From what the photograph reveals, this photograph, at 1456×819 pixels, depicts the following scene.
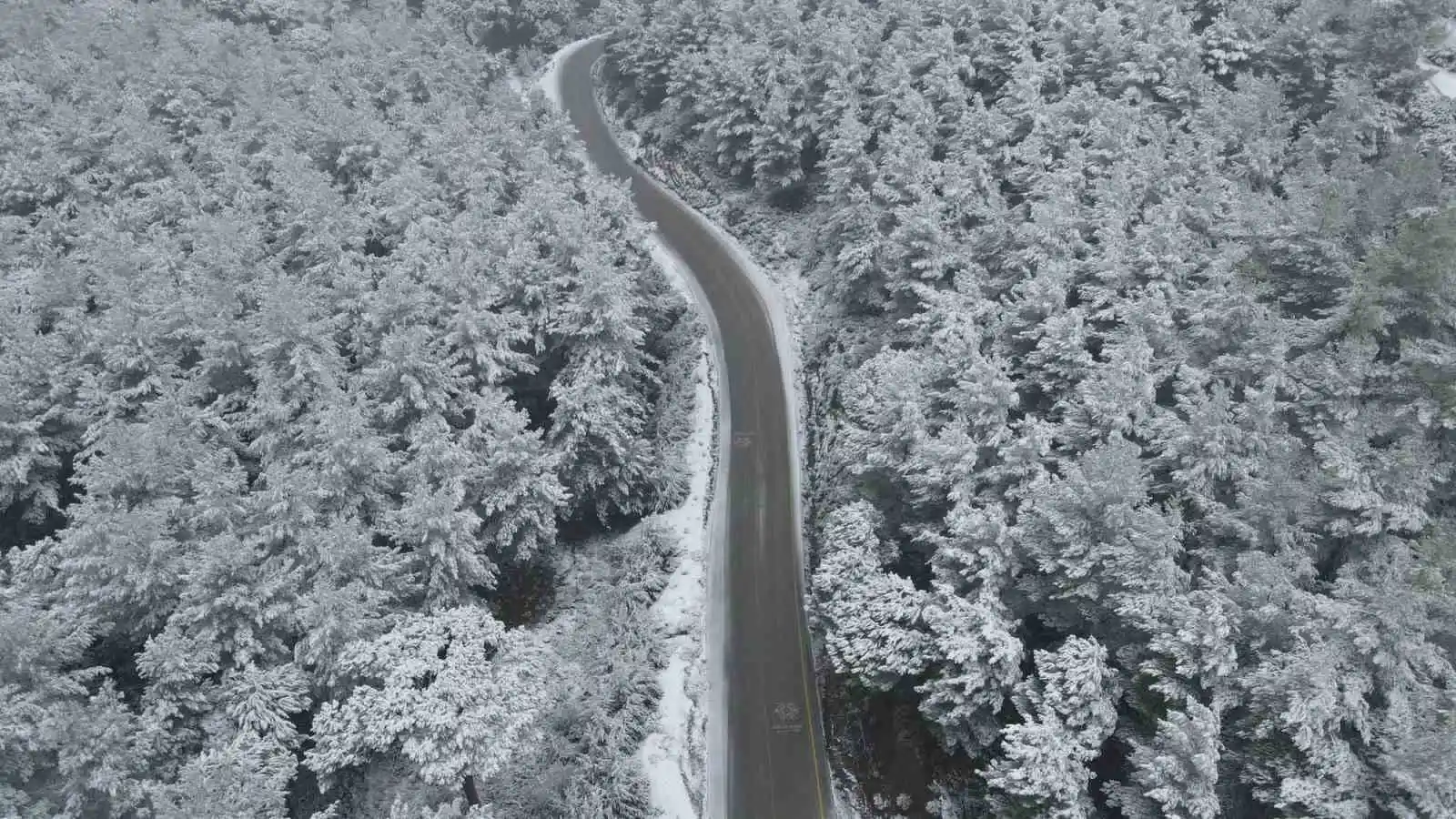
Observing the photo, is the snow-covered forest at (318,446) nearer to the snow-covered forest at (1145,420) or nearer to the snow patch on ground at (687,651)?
the snow patch on ground at (687,651)

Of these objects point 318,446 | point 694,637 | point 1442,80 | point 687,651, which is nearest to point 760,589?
point 694,637

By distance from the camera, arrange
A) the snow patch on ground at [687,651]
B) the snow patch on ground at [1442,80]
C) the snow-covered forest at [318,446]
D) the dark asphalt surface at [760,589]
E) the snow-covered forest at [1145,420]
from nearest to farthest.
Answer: the snow-covered forest at [1145,420] → the snow-covered forest at [318,446] → the snow patch on ground at [687,651] → the dark asphalt surface at [760,589] → the snow patch on ground at [1442,80]

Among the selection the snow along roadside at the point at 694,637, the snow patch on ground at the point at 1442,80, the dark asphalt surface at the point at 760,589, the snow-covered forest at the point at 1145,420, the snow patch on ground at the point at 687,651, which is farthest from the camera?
the snow patch on ground at the point at 1442,80

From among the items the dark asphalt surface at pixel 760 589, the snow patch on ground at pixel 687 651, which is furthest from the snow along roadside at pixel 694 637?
the dark asphalt surface at pixel 760 589

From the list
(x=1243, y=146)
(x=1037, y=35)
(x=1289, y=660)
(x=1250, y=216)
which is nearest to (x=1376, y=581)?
(x=1289, y=660)

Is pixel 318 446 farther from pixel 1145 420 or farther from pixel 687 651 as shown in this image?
pixel 1145 420

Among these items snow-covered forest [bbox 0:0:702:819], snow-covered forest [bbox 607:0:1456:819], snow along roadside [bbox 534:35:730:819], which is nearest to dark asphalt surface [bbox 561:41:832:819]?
snow along roadside [bbox 534:35:730:819]

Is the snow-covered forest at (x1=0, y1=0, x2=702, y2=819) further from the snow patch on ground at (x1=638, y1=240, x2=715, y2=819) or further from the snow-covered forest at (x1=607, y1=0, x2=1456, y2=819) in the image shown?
the snow-covered forest at (x1=607, y1=0, x2=1456, y2=819)
